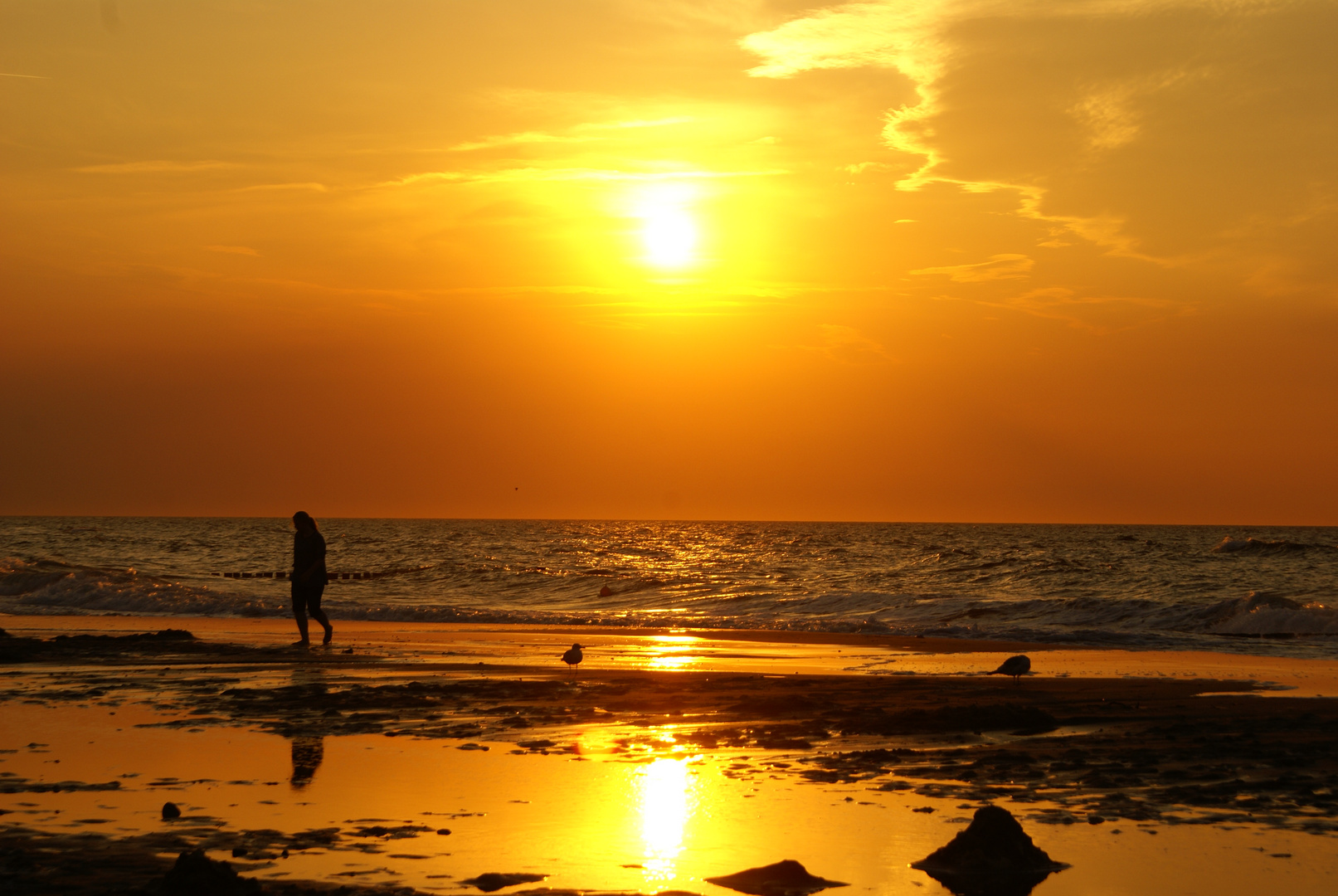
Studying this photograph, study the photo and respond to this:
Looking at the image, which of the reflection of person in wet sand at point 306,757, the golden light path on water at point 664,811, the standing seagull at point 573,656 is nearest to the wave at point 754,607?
the standing seagull at point 573,656

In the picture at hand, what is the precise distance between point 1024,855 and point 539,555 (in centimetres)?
6217

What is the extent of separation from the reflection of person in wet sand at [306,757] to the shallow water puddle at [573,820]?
0.10 feet

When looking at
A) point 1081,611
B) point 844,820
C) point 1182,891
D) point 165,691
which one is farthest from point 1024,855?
point 1081,611

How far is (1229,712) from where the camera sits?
10414 millimetres

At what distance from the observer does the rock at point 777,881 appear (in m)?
4.98

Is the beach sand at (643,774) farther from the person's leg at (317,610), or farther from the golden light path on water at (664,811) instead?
the person's leg at (317,610)

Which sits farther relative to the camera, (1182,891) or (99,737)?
(99,737)

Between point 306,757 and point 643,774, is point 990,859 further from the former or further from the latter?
point 306,757

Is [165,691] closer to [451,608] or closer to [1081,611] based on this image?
[451,608]

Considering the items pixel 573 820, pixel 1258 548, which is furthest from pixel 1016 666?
pixel 1258 548

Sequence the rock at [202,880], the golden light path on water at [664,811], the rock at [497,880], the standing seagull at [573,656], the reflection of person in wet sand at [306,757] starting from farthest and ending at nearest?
the standing seagull at [573,656]
the reflection of person in wet sand at [306,757]
the golden light path on water at [664,811]
the rock at [497,880]
the rock at [202,880]

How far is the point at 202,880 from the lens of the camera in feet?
15.1

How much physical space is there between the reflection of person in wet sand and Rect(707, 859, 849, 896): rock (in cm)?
327

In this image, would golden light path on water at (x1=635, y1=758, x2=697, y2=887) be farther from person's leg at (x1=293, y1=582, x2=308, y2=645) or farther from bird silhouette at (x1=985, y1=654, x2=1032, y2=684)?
person's leg at (x1=293, y1=582, x2=308, y2=645)
